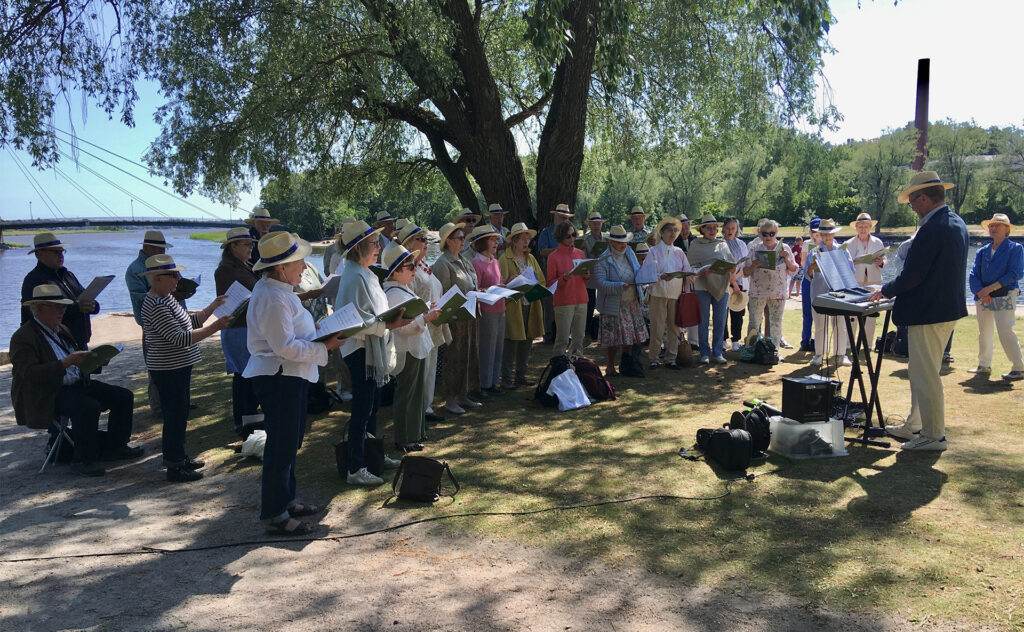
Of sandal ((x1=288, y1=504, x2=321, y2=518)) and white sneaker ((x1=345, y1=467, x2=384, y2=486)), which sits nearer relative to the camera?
sandal ((x1=288, y1=504, x2=321, y2=518))

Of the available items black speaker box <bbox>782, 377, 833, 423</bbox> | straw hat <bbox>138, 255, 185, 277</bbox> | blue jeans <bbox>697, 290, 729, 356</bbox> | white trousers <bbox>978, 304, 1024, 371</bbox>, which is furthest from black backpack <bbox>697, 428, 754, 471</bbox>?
white trousers <bbox>978, 304, 1024, 371</bbox>

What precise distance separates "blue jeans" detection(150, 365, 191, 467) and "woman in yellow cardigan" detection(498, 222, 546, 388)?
370cm

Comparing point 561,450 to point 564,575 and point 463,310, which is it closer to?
point 463,310

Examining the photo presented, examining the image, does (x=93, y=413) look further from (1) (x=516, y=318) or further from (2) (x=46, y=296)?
(1) (x=516, y=318)

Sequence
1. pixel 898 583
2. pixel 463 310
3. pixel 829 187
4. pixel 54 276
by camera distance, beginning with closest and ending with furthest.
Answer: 1. pixel 898 583
2. pixel 463 310
3. pixel 54 276
4. pixel 829 187

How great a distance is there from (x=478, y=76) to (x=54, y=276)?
6675 millimetres

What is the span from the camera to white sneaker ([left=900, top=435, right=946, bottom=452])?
586 centimetres

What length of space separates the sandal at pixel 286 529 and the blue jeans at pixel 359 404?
0.92 metres

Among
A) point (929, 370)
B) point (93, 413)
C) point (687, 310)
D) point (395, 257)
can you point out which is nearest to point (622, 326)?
point (687, 310)

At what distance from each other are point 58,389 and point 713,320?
7592 millimetres

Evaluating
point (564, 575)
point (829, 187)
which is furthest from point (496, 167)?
point (829, 187)

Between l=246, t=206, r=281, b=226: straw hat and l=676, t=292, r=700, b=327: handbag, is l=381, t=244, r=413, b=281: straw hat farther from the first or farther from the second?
l=676, t=292, r=700, b=327: handbag

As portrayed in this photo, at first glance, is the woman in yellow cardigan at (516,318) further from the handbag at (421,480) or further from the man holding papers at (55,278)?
the man holding papers at (55,278)

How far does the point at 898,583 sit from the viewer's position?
3.77 metres
